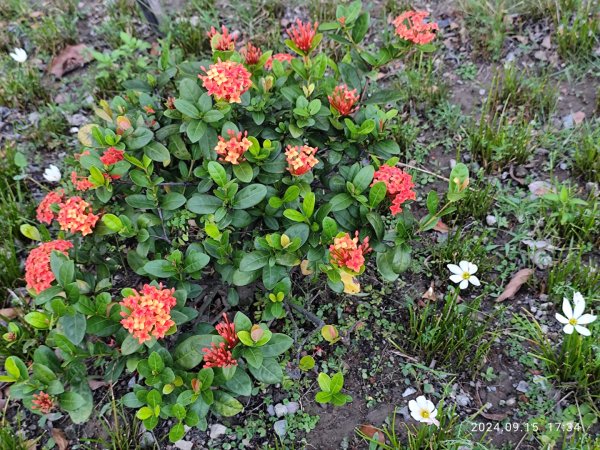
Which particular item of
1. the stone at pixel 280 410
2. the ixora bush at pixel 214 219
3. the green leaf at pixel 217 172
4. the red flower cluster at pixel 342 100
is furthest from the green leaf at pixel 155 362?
the red flower cluster at pixel 342 100

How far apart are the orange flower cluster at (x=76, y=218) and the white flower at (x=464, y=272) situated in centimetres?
160

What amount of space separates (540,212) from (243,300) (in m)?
1.62

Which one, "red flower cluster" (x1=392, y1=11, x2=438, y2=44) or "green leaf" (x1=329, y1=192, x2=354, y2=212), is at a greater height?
"red flower cluster" (x1=392, y1=11, x2=438, y2=44)

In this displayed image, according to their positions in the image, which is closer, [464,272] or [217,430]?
[217,430]

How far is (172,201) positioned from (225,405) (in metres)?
0.88

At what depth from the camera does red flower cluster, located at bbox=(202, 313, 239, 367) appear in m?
1.98

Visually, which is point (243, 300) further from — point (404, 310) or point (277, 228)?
point (404, 310)

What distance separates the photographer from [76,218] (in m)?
2.15

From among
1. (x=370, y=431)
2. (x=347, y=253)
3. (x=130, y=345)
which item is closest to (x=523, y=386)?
(x=370, y=431)

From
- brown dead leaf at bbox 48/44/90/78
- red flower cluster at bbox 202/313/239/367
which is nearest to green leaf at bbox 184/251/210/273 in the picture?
red flower cluster at bbox 202/313/239/367

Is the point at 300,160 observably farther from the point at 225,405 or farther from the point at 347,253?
the point at 225,405

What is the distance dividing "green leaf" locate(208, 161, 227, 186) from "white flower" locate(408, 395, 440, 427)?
46.4 inches

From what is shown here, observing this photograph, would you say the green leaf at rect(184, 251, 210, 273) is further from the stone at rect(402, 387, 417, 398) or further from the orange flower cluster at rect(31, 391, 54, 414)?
the stone at rect(402, 387, 417, 398)

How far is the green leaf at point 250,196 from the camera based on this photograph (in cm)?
215
